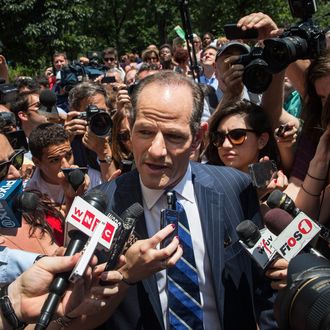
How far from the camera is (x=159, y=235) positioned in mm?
1823

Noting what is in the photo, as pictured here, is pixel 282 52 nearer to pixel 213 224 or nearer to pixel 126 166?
pixel 213 224

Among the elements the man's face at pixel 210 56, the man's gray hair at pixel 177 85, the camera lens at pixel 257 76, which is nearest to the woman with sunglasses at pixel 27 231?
the man's gray hair at pixel 177 85

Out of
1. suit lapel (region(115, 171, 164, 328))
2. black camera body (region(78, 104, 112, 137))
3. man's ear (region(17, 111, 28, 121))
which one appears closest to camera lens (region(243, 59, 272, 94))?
suit lapel (region(115, 171, 164, 328))

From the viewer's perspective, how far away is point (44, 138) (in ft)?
12.3

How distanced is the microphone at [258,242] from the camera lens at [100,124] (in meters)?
1.99

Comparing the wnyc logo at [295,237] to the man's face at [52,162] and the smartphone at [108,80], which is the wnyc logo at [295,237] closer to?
the man's face at [52,162]

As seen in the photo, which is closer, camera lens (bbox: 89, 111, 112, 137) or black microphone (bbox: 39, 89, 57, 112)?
camera lens (bbox: 89, 111, 112, 137)

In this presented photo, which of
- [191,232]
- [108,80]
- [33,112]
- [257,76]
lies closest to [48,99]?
[33,112]

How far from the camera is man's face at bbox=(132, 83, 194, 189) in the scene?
231 cm

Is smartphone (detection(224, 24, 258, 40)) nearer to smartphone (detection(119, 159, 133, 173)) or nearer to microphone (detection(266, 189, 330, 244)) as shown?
smartphone (detection(119, 159, 133, 173))

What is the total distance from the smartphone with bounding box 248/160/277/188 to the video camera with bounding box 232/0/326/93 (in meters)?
0.55

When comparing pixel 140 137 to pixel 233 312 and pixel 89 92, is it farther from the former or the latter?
pixel 89 92

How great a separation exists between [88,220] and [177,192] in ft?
2.71

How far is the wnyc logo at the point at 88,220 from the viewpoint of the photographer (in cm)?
162
